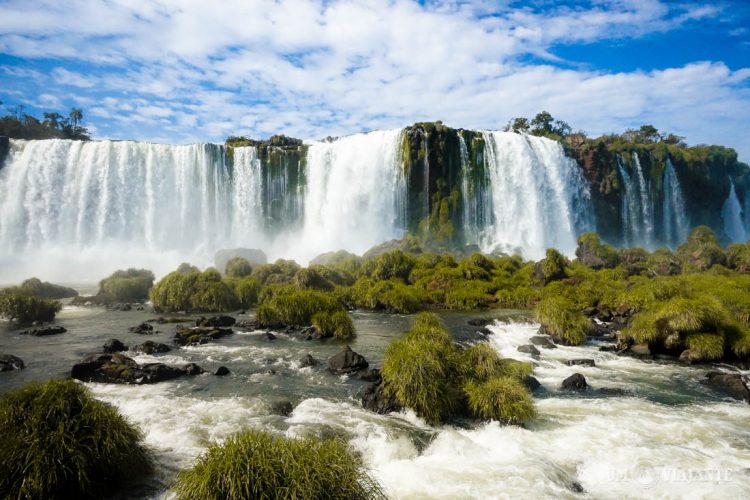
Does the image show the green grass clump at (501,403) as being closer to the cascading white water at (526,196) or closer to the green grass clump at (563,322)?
the green grass clump at (563,322)

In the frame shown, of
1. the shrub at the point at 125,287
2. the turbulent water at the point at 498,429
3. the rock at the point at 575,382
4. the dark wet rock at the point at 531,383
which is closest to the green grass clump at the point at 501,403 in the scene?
the turbulent water at the point at 498,429

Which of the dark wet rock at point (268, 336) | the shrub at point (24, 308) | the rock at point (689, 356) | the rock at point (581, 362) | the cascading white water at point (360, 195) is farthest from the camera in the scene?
the cascading white water at point (360, 195)

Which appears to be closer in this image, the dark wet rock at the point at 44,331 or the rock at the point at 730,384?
the rock at the point at 730,384

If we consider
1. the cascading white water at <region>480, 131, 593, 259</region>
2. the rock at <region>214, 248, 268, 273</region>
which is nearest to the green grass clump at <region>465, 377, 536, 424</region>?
the rock at <region>214, 248, 268, 273</region>

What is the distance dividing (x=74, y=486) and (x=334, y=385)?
7.32 metres

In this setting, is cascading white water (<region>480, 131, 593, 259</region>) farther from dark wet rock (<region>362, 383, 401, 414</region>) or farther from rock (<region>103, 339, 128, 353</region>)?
dark wet rock (<region>362, 383, 401, 414</region>)

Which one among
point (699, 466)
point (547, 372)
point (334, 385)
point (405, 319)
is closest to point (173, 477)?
point (334, 385)

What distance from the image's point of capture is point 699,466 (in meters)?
8.73

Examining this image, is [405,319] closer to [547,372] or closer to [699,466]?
[547,372]

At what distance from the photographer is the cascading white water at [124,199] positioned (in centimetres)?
5044

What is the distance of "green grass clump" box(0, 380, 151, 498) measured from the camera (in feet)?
21.2

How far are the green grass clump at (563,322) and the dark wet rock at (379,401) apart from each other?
10.9 meters

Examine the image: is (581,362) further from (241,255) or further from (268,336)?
(241,255)

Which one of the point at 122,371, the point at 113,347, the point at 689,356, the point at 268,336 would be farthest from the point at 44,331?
the point at 689,356
